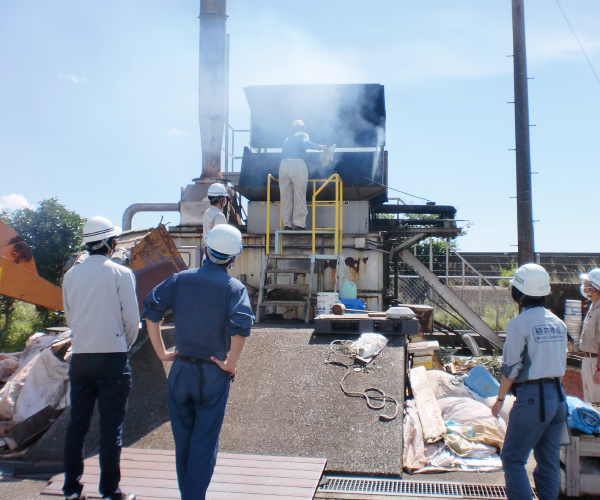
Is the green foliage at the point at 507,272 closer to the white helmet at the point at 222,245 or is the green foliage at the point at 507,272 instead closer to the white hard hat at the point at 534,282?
the white hard hat at the point at 534,282

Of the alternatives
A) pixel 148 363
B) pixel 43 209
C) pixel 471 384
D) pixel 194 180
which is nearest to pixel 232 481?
pixel 148 363

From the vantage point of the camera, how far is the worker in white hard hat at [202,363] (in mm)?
3025

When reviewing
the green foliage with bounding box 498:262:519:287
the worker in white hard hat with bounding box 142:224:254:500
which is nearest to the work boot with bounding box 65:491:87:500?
the worker in white hard hat with bounding box 142:224:254:500

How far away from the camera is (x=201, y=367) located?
3.06m

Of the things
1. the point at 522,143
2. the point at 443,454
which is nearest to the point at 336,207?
the point at 522,143

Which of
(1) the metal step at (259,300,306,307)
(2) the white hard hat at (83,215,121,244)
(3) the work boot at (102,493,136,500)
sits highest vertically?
(2) the white hard hat at (83,215,121,244)

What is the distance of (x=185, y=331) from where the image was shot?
311cm

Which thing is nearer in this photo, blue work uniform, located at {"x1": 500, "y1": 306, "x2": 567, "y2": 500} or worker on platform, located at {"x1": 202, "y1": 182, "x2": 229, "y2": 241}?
blue work uniform, located at {"x1": 500, "y1": 306, "x2": 567, "y2": 500}

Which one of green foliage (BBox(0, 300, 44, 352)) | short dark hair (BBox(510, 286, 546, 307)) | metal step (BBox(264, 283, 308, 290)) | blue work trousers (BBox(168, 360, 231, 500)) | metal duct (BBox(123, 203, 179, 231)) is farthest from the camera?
metal duct (BBox(123, 203, 179, 231))

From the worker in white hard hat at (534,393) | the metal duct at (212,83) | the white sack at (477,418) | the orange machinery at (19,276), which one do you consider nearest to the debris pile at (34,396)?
the orange machinery at (19,276)

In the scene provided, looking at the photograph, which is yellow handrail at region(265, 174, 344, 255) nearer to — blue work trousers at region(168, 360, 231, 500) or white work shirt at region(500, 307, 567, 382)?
white work shirt at region(500, 307, 567, 382)

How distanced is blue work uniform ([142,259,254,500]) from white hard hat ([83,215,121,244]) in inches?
38.0

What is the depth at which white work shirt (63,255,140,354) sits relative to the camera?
3.52 meters

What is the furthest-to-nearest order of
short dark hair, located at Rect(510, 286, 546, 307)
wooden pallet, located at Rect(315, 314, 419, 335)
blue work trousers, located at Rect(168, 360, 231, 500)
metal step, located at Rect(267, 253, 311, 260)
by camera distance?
1. metal step, located at Rect(267, 253, 311, 260)
2. wooden pallet, located at Rect(315, 314, 419, 335)
3. short dark hair, located at Rect(510, 286, 546, 307)
4. blue work trousers, located at Rect(168, 360, 231, 500)
